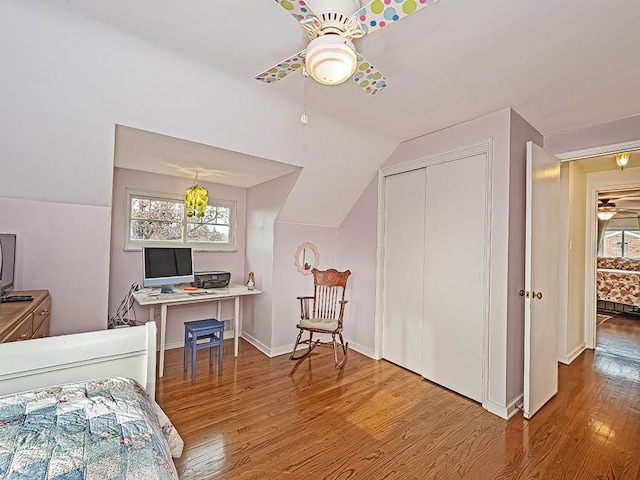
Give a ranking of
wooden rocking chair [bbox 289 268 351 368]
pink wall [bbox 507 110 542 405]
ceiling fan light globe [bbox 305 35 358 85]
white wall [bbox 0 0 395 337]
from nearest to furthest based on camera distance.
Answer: ceiling fan light globe [bbox 305 35 358 85], white wall [bbox 0 0 395 337], pink wall [bbox 507 110 542 405], wooden rocking chair [bbox 289 268 351 368]

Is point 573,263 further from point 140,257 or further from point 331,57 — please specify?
point 140,257

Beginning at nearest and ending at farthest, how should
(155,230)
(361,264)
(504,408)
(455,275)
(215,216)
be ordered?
(504,408)
(455,275)
(155,230)
(361,264)
(215,216)

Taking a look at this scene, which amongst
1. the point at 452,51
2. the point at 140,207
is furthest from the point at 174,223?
the point at 452,51

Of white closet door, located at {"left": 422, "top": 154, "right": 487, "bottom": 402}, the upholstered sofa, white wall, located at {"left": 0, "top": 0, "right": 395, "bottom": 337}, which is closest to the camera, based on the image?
white wall, located at {"left": 0, "top": 0, "right": 395, "bottom": 337}

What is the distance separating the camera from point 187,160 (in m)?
3.10

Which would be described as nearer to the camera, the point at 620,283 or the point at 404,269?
the point at 404,269

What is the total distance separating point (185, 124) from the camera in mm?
2354

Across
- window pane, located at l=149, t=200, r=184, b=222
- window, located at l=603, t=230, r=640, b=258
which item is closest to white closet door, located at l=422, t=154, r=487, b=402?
window pane, located at l=149, t=200, r=184, b=222

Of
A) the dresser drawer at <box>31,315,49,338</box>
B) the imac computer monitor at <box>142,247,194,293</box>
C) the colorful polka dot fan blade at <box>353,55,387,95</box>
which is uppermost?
the colorful polka dot fan blade at <box>353,55,387,95</box>

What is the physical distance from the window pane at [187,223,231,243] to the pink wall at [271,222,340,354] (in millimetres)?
971

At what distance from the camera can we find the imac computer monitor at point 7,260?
212 centimetres

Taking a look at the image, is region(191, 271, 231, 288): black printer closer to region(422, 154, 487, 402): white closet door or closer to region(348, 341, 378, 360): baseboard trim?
region(348, 341, 378, 360): baseboard trim

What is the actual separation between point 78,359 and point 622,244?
10.2 m

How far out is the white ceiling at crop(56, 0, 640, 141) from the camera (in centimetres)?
152
